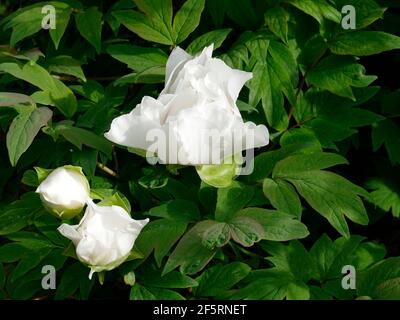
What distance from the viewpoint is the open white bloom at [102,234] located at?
963mm

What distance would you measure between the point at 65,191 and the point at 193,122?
202mm

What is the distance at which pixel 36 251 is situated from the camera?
118 cm

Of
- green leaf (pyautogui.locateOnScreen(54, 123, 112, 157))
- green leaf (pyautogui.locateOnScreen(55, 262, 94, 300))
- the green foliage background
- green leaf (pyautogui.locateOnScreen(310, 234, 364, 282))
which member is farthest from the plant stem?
green leaf (pyautogui.locateOnScreen(55, 262, 94, 300))

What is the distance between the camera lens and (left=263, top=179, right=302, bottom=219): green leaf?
109cm

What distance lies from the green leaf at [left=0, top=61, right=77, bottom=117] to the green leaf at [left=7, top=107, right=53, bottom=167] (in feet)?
0.22

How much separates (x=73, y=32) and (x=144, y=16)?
1.00 feet

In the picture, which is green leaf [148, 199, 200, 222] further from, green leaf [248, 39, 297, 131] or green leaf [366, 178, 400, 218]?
green leaf [366, 178, 400, 218]

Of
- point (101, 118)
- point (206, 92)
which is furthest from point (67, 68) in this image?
point (206, 92)

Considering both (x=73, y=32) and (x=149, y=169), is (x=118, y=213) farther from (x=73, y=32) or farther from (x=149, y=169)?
(x=73, y=32)

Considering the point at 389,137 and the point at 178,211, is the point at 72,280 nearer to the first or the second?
the point at 178,211

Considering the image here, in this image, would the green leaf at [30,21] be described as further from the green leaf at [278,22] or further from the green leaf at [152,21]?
the green leaf at [278,22]

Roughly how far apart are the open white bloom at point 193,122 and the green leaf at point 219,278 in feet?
0.71

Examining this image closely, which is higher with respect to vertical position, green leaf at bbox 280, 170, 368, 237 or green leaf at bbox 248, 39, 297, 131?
green leaf at bbox 248, 39, 297, 131

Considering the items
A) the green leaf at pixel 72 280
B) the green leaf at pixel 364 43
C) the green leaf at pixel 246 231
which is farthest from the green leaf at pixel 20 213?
the green leaf at pixel 364 43
